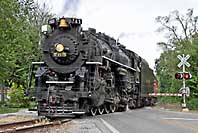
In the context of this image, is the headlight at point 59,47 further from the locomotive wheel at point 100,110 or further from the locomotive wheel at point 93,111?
the locomotive wheel at point 100,110

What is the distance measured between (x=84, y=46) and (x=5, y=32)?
7.14 metres

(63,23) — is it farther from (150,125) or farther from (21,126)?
(150,125)

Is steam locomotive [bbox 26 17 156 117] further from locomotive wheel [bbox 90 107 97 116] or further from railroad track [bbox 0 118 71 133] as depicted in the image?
railroad track [bbox 0 118 71 133]

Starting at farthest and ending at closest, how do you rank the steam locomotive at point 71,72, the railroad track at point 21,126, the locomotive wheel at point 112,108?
the locomotive wheel at point 112,108 < the steam locomotive at point 71,72 < the railroad track at point 21,126

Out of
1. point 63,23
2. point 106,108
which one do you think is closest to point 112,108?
point 106,108

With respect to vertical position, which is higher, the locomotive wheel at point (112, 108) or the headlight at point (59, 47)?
the headlight at point (59, 47)

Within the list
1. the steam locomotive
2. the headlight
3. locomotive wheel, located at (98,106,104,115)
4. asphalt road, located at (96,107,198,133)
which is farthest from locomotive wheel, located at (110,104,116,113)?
the headlight

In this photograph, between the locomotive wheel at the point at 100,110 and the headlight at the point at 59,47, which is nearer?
the headlight at the point at 59,47

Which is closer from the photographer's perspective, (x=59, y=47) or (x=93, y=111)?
(x=59, y=47)

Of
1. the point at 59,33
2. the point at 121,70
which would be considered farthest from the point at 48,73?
the point at 121,70

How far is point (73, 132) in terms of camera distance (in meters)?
12.0

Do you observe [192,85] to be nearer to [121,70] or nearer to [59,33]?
[121,70]

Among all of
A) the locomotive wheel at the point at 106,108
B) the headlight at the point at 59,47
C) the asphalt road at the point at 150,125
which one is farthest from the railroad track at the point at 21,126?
the locomotive wheel at the point at 106,108

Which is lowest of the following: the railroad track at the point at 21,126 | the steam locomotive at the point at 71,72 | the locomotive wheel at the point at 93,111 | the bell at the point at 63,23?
the railroad track at the point at 21,126
